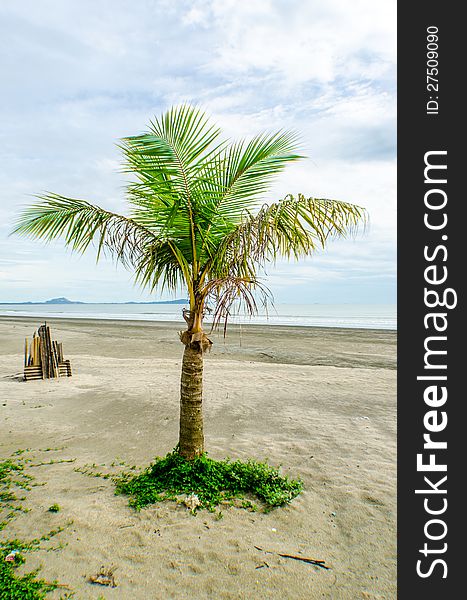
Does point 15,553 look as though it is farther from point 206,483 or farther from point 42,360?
point 42,360

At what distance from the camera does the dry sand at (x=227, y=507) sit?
366 centimetres

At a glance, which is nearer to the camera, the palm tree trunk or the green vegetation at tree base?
the green vegetation at tree base

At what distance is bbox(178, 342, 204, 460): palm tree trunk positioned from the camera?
5262 mm

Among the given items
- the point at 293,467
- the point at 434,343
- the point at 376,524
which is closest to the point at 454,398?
the point at 434,343

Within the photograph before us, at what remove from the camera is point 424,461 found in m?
3.40

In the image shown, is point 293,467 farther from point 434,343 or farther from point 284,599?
point 434,343

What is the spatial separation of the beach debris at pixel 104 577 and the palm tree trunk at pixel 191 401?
1877 mm

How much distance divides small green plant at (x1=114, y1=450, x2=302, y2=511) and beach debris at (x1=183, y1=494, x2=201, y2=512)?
0.06 meters

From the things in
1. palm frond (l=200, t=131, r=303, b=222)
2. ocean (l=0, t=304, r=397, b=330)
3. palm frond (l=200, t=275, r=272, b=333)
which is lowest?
ocean (l=0, t=304, r=397, b=330)

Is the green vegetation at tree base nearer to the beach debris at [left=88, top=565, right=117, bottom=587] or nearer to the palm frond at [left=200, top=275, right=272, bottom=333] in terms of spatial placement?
the beach debris at [left=88, top=565, right=117, bottom=587]

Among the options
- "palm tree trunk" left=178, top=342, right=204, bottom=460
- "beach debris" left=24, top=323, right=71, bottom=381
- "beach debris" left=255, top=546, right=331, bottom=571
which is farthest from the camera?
"beach debris" left=24, top=323, right=71, bottom=381

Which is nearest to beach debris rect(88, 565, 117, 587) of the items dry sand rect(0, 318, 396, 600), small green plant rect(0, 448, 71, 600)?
dry sand rect(0, 318, 396, 600)

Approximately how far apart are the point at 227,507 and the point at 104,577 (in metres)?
1.69

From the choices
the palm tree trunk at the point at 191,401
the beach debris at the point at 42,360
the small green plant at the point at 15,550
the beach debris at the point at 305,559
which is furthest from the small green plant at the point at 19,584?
the beach debris at the point at 42,360
